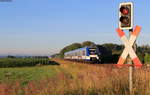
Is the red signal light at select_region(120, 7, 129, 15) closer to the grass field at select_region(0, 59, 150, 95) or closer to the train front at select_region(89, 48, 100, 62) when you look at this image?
the grass field at select_region(0, 59, 150, 95)

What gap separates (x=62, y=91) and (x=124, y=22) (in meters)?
2.78

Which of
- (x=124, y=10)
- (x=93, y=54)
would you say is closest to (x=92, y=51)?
(x=93, y=54)

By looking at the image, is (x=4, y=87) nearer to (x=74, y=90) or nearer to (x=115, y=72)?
(x=74, y=90)

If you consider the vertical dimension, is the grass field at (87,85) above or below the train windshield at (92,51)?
below

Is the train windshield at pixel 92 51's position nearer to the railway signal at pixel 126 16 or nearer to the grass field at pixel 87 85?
the grass field at pixel 87 85

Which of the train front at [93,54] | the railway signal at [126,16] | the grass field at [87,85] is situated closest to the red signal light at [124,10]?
the railway signal at [126,16]

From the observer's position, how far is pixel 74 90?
906cm

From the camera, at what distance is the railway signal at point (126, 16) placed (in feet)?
28.3

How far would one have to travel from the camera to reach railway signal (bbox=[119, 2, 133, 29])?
8.62m

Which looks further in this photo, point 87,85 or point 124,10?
point 87,85

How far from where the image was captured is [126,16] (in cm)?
866

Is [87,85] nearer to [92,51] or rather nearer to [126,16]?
[126,16]

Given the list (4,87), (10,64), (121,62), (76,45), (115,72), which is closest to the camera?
(4,87)

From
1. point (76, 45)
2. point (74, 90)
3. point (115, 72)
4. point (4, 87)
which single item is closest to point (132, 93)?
point (74, 90)
